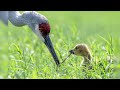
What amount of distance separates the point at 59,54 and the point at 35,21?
1.51 ft

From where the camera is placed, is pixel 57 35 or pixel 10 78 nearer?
pixel 10 78

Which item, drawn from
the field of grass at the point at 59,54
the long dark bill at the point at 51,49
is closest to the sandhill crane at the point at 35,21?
the long dark bill at the point at 51,49

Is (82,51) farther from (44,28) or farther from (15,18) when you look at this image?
(15,18)

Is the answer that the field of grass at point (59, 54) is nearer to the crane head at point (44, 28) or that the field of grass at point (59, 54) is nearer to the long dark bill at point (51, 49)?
the long dark bill at point (51, 49)

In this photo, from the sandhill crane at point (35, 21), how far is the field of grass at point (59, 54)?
0.13 meters

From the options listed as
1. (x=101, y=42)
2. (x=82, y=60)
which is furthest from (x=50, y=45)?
(x=101, y=42)

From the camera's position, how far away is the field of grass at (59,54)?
5508 mm

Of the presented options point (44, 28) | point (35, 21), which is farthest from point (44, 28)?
point (35, 21)

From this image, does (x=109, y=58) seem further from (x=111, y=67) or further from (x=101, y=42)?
(x=101, y=42)

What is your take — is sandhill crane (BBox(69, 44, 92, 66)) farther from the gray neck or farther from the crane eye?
the gray neck

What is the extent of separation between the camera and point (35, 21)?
627 centimetres

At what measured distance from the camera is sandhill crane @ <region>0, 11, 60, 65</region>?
608 centimetres
